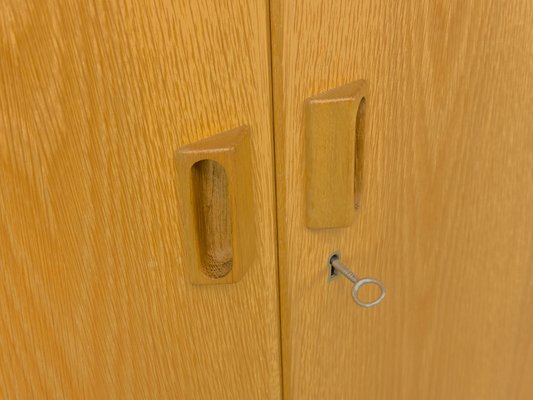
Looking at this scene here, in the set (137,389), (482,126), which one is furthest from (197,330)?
(482,126)

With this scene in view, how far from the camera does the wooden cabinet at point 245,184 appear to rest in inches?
14.6

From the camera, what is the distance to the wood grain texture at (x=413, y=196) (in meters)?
0.44

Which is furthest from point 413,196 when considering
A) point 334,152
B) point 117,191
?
point 117,191

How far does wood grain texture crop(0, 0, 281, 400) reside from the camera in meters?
0.36

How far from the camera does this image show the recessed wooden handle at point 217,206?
15.3 inches

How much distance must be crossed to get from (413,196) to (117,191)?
284 mm

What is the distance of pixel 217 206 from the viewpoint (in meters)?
0.42

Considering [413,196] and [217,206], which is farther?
[413,196]

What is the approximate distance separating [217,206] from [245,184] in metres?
0.03

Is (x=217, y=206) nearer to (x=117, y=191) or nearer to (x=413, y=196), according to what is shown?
(x=117, y=191)

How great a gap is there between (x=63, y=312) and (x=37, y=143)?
13 cm

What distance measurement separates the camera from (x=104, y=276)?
418 mm

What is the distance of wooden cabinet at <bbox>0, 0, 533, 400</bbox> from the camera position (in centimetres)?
37

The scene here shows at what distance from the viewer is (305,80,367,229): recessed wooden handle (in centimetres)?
43
